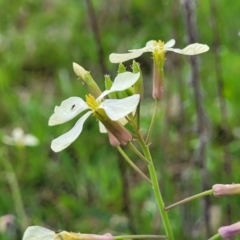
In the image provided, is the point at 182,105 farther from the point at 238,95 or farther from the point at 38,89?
the point at 38,89

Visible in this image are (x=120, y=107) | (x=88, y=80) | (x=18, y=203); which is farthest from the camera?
(x=18, y=203)

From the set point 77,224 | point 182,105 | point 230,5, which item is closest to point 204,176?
point 182,105

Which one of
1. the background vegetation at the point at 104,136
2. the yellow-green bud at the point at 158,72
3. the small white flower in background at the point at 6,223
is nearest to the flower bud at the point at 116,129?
the yellow-green bud at the point at 158,72

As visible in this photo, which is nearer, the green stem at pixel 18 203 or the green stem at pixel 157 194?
the green stem at pixel 157 194

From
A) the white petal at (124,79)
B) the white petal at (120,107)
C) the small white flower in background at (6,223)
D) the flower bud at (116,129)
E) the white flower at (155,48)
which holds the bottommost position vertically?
the small white flower in background at (6,223)

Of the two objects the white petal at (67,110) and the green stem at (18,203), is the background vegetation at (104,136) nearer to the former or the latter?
A: the green stem at (18,203)

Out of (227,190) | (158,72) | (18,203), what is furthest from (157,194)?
(18,203)

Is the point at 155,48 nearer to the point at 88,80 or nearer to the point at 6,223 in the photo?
the point at 88,80
